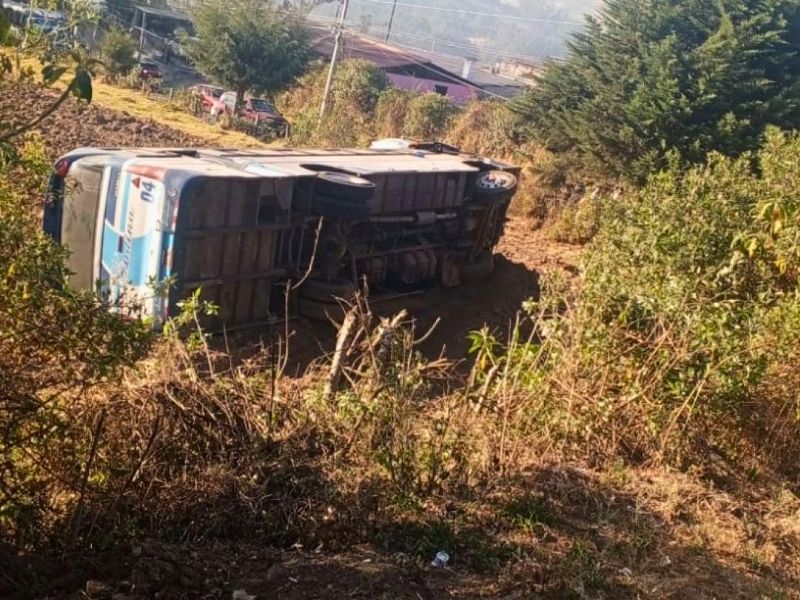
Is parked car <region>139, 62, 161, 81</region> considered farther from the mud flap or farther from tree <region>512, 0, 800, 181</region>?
the mud flap

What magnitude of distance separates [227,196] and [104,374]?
14.1ft

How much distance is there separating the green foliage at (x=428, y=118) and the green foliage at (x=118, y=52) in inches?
424

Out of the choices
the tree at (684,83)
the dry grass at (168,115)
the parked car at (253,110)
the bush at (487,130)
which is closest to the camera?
the tree at (684,83)

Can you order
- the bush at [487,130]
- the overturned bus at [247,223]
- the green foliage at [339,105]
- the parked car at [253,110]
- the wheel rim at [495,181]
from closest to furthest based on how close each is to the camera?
the overturned bus at [247,223] < the wheel rim at [495,181] < the bush at [487,130] < the green foliage at [339,105] < the parked car at [253,110]

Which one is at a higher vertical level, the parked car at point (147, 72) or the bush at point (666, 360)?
the parked car at point (147, 72)

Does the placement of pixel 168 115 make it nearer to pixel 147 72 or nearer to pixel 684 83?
pixel 147 72

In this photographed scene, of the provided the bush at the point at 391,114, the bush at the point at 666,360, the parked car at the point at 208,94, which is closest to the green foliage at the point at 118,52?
the parked car at the point at 208,94

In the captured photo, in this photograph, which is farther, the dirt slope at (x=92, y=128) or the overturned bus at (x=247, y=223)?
the dirt slope at (x=92, y=128)

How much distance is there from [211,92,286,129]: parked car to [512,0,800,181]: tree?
421 inches

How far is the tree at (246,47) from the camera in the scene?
84.7ft

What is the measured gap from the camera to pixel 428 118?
23.8m

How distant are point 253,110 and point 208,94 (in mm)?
2597

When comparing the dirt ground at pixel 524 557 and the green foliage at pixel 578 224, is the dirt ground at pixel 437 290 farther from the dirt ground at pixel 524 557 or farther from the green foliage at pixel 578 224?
the dirt ground at pixel 524 557

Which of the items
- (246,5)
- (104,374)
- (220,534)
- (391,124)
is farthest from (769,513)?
(246,5)
